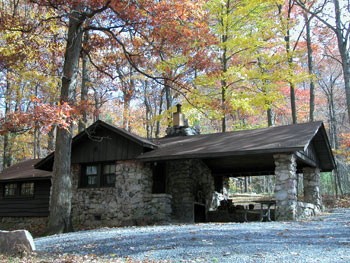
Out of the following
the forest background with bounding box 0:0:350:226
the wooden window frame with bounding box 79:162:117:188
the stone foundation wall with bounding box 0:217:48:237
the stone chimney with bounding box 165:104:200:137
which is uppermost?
the forest background with bounding box 0:0:350:226

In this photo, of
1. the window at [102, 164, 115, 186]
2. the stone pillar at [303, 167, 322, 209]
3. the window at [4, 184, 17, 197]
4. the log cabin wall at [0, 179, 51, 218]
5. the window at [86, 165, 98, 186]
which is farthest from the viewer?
the window at [4, 184, 17, 197]

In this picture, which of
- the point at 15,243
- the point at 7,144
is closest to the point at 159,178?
the point at 15,243

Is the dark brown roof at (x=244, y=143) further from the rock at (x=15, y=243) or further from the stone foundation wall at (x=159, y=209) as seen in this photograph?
the rock at (x=15, y=243)

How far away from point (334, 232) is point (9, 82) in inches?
931

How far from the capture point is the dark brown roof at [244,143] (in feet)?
36.5

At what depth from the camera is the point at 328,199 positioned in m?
20.8

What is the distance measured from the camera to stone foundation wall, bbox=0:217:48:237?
54.8ft

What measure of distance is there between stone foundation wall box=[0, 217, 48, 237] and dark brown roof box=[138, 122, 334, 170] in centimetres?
650

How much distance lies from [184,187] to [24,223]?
8.27m

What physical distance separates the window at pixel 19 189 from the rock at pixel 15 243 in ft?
36.4

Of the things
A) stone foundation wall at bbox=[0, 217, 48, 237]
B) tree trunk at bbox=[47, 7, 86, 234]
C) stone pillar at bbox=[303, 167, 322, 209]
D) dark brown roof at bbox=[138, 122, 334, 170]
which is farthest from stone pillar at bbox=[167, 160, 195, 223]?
stone foundation wall at bbox=[0, 217, 48, 237]

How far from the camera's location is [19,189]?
59.8ft

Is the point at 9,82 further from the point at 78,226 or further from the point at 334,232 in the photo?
the point at 334,232

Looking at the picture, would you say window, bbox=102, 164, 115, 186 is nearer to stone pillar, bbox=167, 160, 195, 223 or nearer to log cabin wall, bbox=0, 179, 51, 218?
stone pillar, bbox=167, 160, 195, 223
